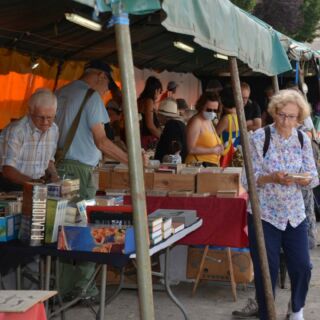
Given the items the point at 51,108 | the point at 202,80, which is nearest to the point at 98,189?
the point at 51,108

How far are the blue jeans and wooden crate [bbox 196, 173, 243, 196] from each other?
35.4 inches

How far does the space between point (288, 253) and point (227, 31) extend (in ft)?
5.32

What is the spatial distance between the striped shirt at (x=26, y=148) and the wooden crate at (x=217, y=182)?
Answer: 142 centimetres

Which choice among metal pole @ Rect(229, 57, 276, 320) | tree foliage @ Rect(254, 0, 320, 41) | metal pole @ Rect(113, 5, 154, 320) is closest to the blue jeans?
metal pole @ Rect(229, 57, 276, 320)

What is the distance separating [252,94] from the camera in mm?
13656

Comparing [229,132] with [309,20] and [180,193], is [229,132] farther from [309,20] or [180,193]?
[309,20]

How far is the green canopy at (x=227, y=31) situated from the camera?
3.75m

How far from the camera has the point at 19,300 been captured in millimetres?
2881

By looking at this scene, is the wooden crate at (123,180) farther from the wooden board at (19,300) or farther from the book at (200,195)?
the wooden board at (19,300)

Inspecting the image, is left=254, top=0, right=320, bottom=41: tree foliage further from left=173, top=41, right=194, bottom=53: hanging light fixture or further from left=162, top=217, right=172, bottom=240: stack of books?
left=162, top=217, right=172, bottom=240: stack of books

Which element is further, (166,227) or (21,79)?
(21,79)

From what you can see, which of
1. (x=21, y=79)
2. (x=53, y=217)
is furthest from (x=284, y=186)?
(x=21, y=79)

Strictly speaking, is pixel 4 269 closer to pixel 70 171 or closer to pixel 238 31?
pixel 70 171

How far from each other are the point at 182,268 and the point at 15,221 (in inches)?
95.8
